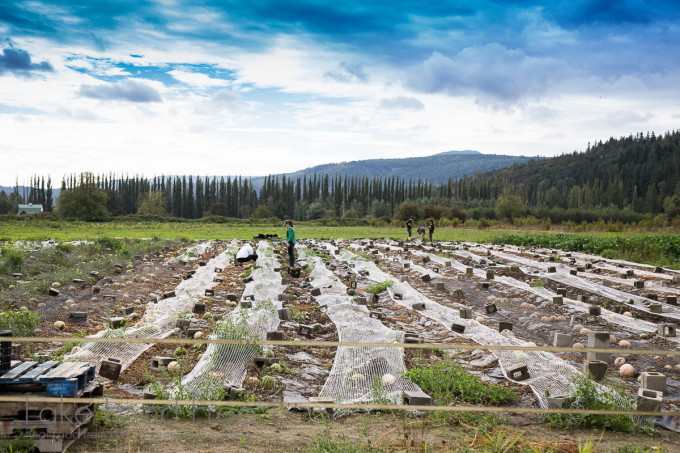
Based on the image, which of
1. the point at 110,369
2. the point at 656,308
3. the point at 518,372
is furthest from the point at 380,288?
the point at 110,369

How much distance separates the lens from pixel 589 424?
17.2ft

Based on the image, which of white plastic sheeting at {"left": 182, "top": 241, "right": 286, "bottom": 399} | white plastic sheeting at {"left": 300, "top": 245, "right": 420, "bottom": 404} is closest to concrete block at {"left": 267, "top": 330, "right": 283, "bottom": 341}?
white plastic sheeting at {"left": 182, "top": 241, "right": 286, "bottom": 399}

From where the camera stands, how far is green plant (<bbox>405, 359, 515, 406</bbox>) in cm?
586

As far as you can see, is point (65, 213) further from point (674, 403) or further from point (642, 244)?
point (674, 403)

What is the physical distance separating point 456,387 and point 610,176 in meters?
140

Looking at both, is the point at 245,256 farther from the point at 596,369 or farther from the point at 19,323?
the point at 596,369

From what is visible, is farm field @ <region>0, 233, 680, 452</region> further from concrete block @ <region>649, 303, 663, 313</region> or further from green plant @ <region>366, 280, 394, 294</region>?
green plant @ <region>366, 280, 394, 294</region>

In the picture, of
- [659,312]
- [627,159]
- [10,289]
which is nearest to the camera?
[659,312]

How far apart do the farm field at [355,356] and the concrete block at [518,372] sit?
0.02 metres

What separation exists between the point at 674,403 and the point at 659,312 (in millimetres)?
5631

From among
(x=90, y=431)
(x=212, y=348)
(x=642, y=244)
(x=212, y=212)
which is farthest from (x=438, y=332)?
(x=212, y=212)

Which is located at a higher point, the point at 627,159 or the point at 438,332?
the point at 627,159

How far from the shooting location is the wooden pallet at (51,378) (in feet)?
14.8

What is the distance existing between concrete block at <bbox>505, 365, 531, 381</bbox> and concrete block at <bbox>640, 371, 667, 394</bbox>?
1282mm
